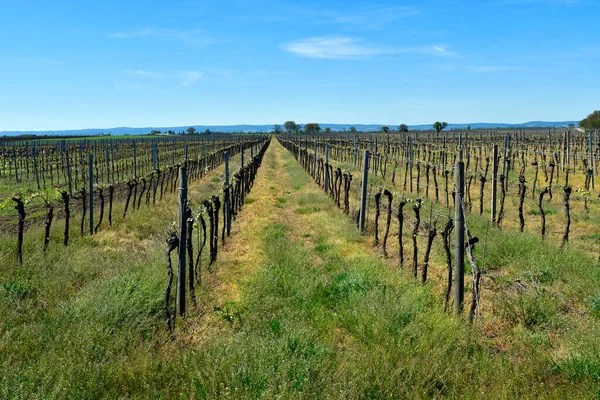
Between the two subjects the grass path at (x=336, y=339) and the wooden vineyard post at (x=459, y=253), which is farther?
the wooden vineyard post at (x=459, y=253)

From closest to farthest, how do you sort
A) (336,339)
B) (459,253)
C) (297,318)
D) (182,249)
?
(336,339), (297,318), (459,253), (182,249)

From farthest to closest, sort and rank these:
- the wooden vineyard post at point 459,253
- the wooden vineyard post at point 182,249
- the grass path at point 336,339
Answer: the wooden vineyard post at point 182,249 < the wooden vineyard post at point 459,253 < the grass path at point 336,339

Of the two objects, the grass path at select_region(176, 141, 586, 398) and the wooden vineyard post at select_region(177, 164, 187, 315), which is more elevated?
the wooden vineyard post at select_region(177, 164, 187, 315)

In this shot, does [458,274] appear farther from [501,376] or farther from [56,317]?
[56,317]

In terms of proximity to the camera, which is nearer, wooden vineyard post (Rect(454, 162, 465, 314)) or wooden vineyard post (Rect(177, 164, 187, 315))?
wooden vineyard post (Rect(454, 162, 465, 314))

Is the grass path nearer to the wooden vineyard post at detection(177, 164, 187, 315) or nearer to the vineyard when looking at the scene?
the vineyard

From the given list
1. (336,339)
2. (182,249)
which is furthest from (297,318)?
(182,249)

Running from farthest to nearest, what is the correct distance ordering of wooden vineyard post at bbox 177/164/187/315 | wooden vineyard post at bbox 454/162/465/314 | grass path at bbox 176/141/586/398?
wooden vineyard post at bbox 177/164/187/315 → wooden vineyard post at bbox 454/162/465/314 → grass path at bbox 176/141/586/398

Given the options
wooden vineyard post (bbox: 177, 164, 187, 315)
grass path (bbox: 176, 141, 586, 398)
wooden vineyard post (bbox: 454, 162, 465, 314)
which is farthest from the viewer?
wooden vineyard post (bbox: 177, 164, 187, 315)

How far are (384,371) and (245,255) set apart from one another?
5.16m

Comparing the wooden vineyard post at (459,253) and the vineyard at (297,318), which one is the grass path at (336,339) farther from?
the wooden vineyard post at (459,253)

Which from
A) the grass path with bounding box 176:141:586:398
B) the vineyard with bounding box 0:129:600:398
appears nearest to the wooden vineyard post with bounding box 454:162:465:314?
the vineyard with bounding box 0:129:600:398

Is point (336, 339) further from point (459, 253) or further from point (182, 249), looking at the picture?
point (182, 249)

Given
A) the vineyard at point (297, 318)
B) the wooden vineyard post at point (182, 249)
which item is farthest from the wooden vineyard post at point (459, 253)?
the wooden vineyard post at point (182, 249)
